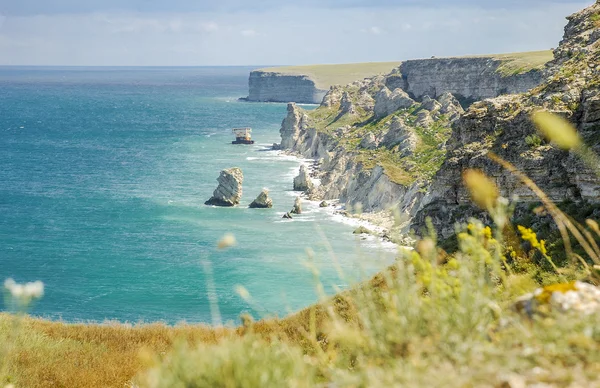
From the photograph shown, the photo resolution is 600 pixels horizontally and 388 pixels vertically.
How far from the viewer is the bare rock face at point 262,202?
7788 centimetres

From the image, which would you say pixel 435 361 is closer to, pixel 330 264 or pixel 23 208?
pixel 330 264

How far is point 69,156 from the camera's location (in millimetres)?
117625

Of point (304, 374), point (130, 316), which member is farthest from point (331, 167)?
point (304, 374)

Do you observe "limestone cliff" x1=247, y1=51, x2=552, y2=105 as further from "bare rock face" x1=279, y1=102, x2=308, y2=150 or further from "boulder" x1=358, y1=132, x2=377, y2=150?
"boulder" x1=358, y1=132, x2=377, y2=150

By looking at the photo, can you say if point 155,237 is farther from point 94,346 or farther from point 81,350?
point 81,350

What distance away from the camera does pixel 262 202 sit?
77875 mm

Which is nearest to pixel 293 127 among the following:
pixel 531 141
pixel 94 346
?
pixel 531 141

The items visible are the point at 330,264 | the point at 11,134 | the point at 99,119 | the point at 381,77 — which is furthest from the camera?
the point at 99,119

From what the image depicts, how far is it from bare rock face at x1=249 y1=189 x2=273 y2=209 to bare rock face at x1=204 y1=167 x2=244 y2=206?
263 centimetres

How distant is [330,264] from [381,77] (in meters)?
115

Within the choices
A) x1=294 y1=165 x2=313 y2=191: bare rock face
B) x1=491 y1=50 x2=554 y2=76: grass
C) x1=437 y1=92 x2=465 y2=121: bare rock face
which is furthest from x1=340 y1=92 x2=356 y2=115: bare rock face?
x1=294 y1=165 x2=313 y2=191: bare rock face

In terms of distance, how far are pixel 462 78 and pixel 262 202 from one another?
246ft

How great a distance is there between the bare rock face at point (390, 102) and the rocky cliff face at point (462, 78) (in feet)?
63.4

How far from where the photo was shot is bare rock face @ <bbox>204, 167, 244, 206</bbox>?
78.9m
